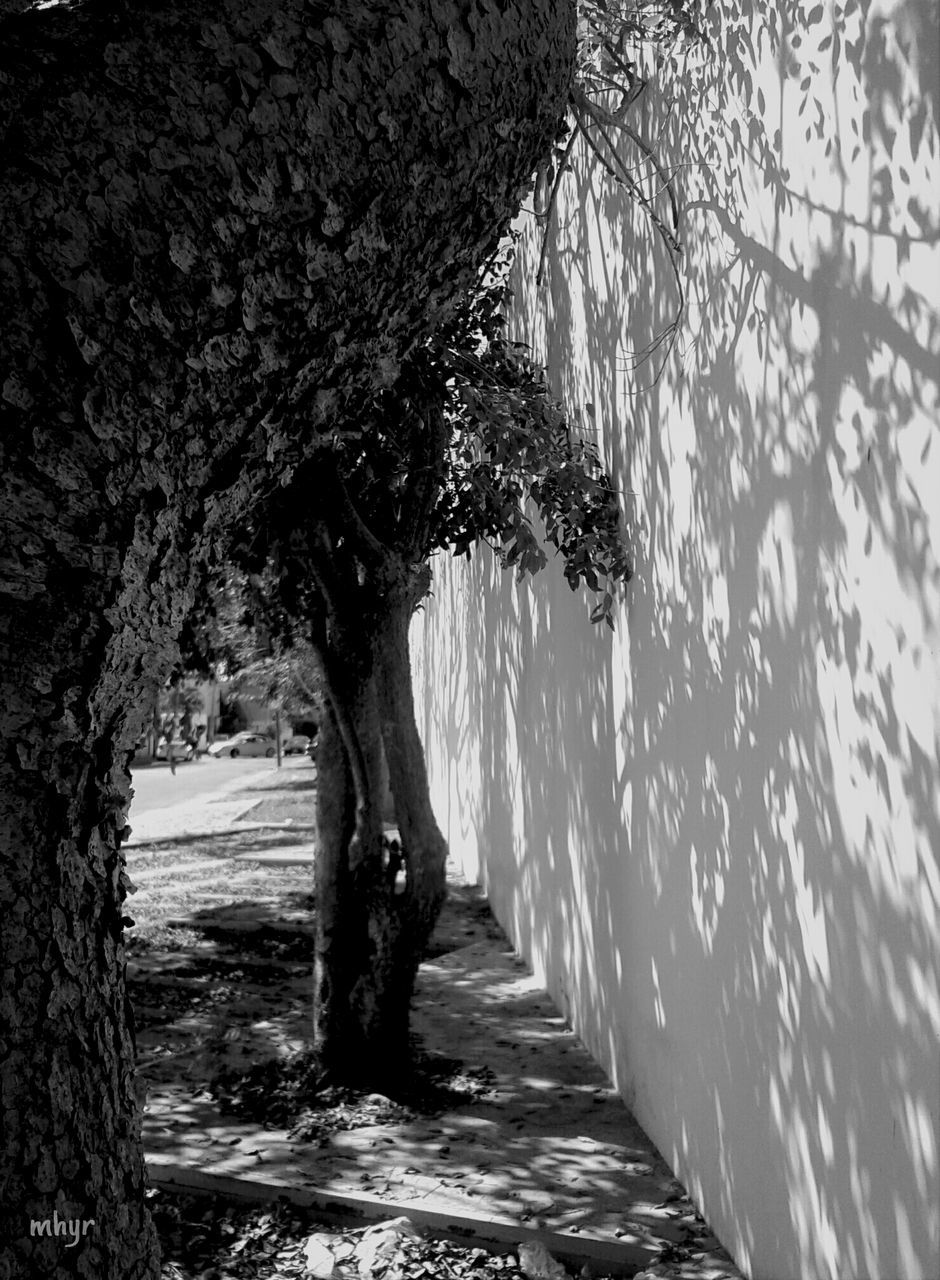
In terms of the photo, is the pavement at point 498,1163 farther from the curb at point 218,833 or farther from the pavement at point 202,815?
the curb at point 218,833

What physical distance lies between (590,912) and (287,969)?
3617mm

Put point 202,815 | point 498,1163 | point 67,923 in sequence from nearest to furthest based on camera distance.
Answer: point 67,923, point 498,1163, point 202,815

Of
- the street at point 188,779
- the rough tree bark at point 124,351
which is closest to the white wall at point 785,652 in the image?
the rough tree bark at point 124,351

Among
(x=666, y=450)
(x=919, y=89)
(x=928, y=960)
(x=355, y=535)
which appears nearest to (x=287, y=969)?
(x=355, y=535)

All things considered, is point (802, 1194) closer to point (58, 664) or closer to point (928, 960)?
point (928, 960)

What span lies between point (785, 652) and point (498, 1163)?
2930 millimetres

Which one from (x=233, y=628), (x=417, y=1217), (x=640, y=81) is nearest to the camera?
(x=417, y=1217)

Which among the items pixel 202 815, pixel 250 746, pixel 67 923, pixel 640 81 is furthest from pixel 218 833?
pixel 250 746

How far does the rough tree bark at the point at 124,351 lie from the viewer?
1808 mm

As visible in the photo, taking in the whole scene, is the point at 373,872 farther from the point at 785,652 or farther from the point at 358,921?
the point at 785,652

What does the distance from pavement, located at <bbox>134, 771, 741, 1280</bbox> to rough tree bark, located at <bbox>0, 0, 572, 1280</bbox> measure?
295 cm

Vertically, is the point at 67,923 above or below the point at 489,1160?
above

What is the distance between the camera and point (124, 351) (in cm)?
183

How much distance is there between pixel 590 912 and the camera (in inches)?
268
